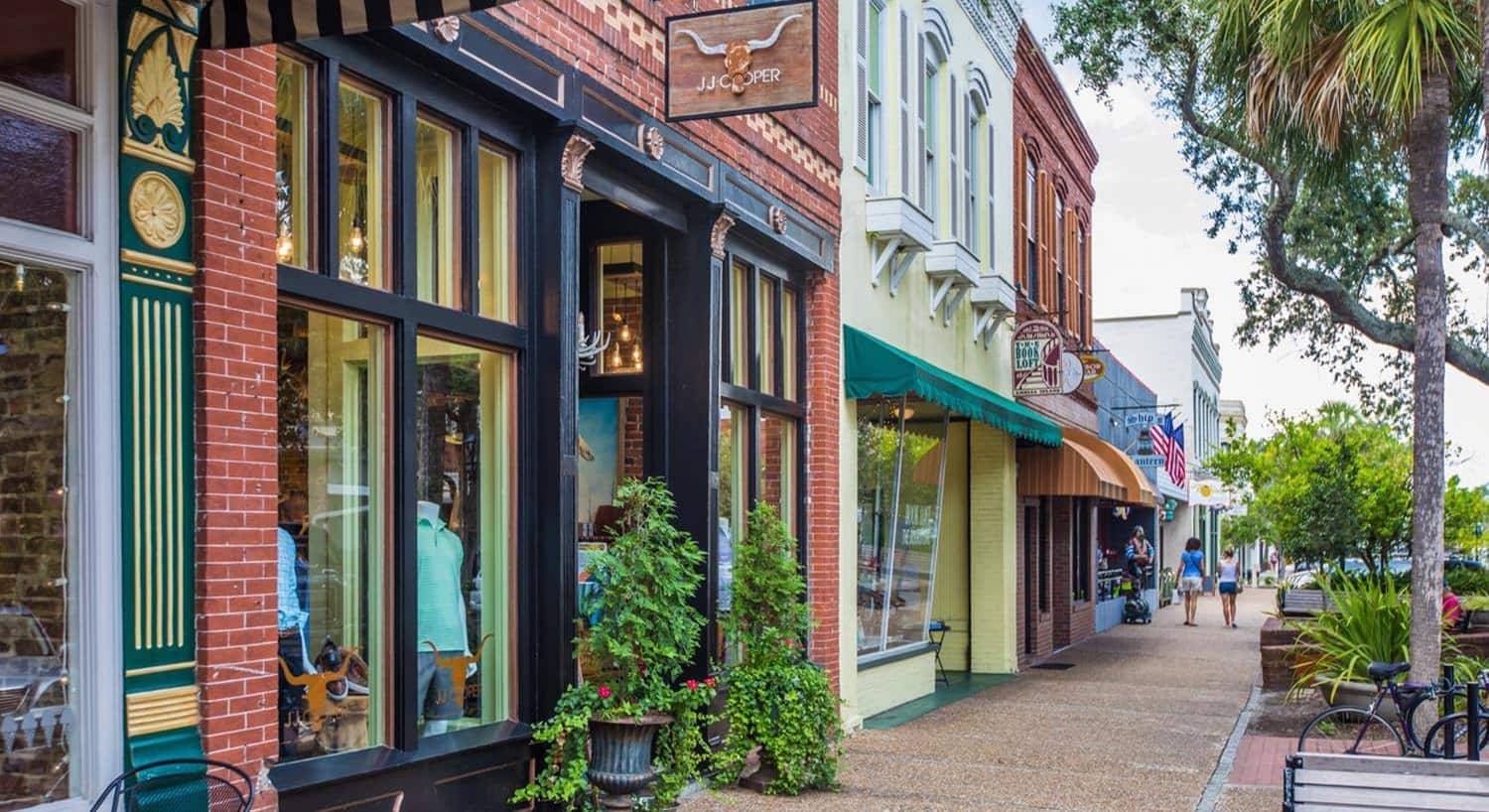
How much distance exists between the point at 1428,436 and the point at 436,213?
303 inches

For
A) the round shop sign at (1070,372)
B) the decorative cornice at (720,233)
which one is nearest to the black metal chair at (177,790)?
the decorative cornice at (720,233)

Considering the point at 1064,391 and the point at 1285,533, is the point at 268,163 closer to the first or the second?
the point at 1064,391

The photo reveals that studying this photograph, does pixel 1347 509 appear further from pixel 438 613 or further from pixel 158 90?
pixel 158 90

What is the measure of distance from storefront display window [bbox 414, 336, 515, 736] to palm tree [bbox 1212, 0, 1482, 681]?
7024 millimetres

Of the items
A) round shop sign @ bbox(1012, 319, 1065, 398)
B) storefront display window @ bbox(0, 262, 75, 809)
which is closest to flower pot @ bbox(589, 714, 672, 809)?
storefront display window @ bbox(0, 262, 75, 809)

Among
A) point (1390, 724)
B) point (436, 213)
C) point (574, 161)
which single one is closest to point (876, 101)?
point (574, 161)

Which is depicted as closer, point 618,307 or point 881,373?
point 618,307

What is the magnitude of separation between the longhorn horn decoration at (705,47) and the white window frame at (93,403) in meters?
4.51

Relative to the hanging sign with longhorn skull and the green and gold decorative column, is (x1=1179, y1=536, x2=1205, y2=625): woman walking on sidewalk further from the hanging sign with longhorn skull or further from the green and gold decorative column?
the green and gold decorative column

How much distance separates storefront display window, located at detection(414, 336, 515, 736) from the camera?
7.50 meters

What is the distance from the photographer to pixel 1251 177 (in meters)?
19.7

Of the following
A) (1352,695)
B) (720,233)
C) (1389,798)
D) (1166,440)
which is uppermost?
(720,233)

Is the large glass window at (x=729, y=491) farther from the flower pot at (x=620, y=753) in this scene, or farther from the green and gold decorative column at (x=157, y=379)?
the green and gold decorative column at (x=157, y=379)

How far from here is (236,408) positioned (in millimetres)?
5641
